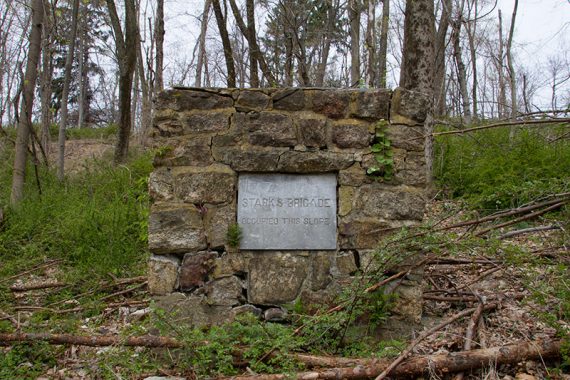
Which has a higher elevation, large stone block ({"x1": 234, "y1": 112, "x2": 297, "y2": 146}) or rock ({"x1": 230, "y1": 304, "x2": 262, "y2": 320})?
large stone block ({"x1": 234, "y1": 112, "x2": 297, "y2": 146})

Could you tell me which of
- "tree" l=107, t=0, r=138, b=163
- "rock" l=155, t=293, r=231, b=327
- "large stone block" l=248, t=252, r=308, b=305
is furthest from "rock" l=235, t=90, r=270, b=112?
"tree" l=107, t=0, r=138, b=163

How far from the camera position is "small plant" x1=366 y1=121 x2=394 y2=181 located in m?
3.69

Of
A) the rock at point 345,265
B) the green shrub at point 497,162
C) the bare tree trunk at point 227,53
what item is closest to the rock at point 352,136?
the rock at point 345,265

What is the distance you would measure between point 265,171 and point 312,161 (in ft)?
1.18

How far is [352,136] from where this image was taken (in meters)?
3.73

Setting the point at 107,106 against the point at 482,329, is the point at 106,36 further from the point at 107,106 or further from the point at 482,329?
the point at 482,329

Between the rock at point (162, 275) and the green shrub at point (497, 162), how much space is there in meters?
3.88

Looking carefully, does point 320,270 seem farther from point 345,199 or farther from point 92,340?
point 92,340

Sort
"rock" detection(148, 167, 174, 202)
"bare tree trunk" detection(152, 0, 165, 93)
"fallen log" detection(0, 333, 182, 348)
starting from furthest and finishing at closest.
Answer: "bare tree trunk" detection(152, 0, 165, 93)
"rock" detection(148, 167, 174, 202)
"fallen log" detection(0, 333, 182, 348)

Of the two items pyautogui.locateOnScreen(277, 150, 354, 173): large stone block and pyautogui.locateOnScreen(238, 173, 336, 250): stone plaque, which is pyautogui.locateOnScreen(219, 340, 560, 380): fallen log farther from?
pyautogui.locateOnScreen(277, 150, 354, 173): large stone block

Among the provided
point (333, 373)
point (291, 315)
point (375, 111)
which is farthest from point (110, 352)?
point (375, 111)

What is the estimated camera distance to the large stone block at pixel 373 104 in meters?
3.73

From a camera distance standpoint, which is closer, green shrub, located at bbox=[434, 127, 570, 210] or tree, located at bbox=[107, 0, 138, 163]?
green shrub, located at bbox=[434, 127, 570, 210]

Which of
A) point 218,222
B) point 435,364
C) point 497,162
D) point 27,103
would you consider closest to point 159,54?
point 27,103
